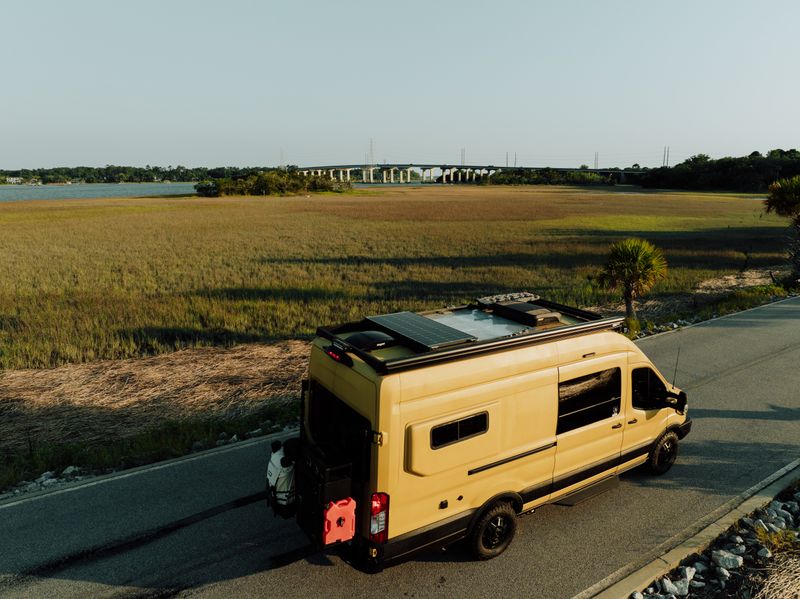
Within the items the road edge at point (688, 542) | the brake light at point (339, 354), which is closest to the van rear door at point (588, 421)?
the road edge at point (688, 542)

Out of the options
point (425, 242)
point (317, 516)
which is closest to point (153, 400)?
point (317, 516)

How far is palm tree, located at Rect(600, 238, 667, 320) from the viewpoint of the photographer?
615 inches

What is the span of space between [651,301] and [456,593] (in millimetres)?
17457

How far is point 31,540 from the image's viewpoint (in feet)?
20.8

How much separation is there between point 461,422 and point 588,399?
208 cm

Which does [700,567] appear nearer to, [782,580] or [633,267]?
[782,580]

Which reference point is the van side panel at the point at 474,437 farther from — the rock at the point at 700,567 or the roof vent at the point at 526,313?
the rock at the point at 700,567

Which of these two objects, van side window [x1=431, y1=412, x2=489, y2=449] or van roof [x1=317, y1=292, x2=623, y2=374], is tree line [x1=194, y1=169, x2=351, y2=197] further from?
van side window [x1=431, y1=412, x2=489, y2=449]

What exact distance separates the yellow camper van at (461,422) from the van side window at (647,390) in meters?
0.02

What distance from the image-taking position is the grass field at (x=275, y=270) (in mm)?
16406

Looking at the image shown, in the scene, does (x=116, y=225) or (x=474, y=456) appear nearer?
(x=474, y=456)

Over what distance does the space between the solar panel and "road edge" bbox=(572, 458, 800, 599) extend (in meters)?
3.07

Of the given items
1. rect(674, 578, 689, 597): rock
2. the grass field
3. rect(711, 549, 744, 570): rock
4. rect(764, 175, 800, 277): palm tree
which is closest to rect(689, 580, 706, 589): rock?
rect(674, 578, 689, 597): rock

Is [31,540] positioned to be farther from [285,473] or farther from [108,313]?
[108,313]
